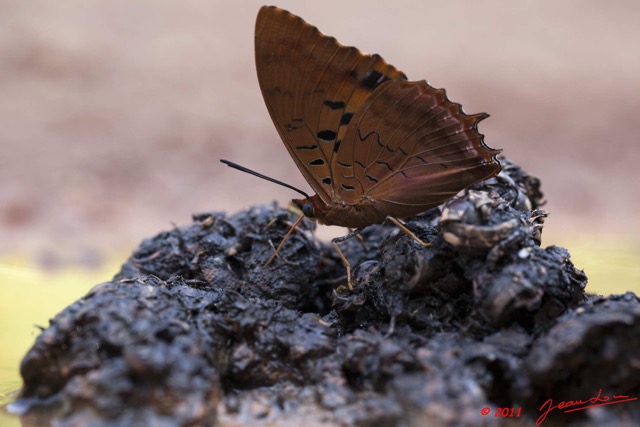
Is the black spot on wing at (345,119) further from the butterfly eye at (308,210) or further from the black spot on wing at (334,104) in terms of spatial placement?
the butterfly eye at (308,210)

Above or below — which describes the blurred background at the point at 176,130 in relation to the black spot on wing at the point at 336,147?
above

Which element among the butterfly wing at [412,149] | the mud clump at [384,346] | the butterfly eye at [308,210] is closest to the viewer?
the mud clump at [384,346]

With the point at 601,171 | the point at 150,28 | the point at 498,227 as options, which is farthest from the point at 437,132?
the point at 150,28
